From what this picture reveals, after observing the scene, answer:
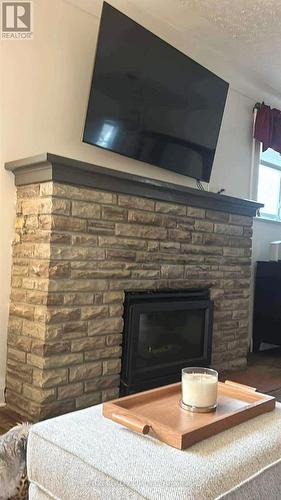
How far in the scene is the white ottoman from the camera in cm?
92

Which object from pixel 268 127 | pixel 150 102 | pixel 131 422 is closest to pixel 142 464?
pixel 131 422

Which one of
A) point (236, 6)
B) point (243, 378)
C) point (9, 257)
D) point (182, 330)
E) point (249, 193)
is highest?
point (236, 6)

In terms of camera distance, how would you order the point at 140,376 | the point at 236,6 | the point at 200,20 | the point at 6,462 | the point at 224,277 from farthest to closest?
the point at 224,277
the point at 200,20
the point at 236,6
the point at 140,376
the point at 6,462

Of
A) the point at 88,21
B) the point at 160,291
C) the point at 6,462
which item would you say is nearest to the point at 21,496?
the point at 6,462

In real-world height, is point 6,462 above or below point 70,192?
below

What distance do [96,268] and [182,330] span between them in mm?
870

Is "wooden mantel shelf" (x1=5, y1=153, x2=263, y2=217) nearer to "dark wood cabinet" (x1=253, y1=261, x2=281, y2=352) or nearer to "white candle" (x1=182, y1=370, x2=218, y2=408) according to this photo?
"white candle" (x1=182, y1=370, x2=218, y2=408)

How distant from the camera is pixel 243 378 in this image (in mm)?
3152

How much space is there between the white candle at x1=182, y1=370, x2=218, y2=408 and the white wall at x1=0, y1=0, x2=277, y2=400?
1.39 meters

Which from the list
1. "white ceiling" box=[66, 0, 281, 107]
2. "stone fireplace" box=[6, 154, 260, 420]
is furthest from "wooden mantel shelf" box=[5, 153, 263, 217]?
"white ceiling" box=[66, 0, 281, 107]

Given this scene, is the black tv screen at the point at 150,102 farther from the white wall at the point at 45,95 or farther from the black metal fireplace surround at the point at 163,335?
the black metal fireplace surround at the point at 163,335

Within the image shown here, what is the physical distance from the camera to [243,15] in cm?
286

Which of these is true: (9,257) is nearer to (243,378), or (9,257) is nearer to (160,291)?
(160,291)

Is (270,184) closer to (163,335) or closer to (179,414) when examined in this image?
(163,335)
